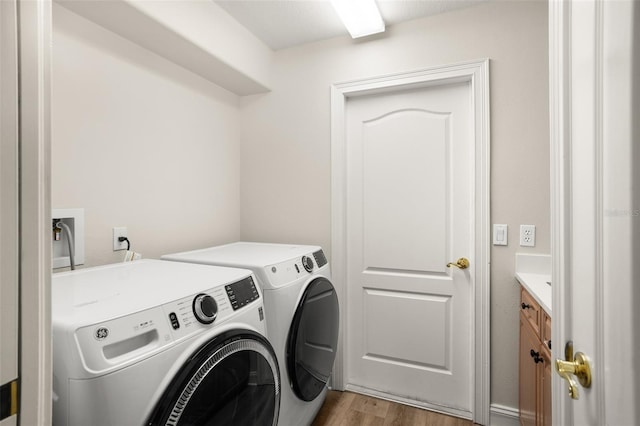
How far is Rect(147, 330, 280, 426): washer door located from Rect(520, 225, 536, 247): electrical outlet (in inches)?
59.1

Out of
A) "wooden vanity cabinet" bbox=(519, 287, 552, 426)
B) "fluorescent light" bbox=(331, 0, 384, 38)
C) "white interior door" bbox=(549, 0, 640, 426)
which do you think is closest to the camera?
"white interior door" bbox=(549, 0, 640, 426)

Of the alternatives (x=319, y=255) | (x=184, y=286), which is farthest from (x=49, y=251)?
(x=319, y=255)

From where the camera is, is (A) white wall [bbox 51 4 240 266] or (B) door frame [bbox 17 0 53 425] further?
(A) white wall [bbox 51 4 240 266]

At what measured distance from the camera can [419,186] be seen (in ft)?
6.84

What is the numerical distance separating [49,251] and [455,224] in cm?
197

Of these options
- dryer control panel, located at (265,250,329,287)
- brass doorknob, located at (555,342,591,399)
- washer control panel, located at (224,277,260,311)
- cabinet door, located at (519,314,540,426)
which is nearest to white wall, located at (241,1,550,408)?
cabinet door, located at (519,314,540,426)

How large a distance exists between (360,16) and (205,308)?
1791 mm

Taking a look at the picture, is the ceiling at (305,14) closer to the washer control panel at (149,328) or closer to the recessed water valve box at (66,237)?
the recessed water valve box at (66,237)

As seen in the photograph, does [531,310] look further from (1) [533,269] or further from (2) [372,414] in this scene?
(2) [372,414]

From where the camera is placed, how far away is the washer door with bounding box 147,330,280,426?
794mm

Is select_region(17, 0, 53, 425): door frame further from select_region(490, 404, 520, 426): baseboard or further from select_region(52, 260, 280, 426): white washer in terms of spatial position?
select_region(490, 404, 520, 426): baseboard

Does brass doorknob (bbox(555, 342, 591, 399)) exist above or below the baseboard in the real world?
above

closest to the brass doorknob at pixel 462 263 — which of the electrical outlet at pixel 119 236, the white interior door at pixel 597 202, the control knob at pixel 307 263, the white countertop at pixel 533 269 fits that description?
the white countertop at pixel 533 269

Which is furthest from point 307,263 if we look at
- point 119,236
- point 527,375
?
point 527,375
